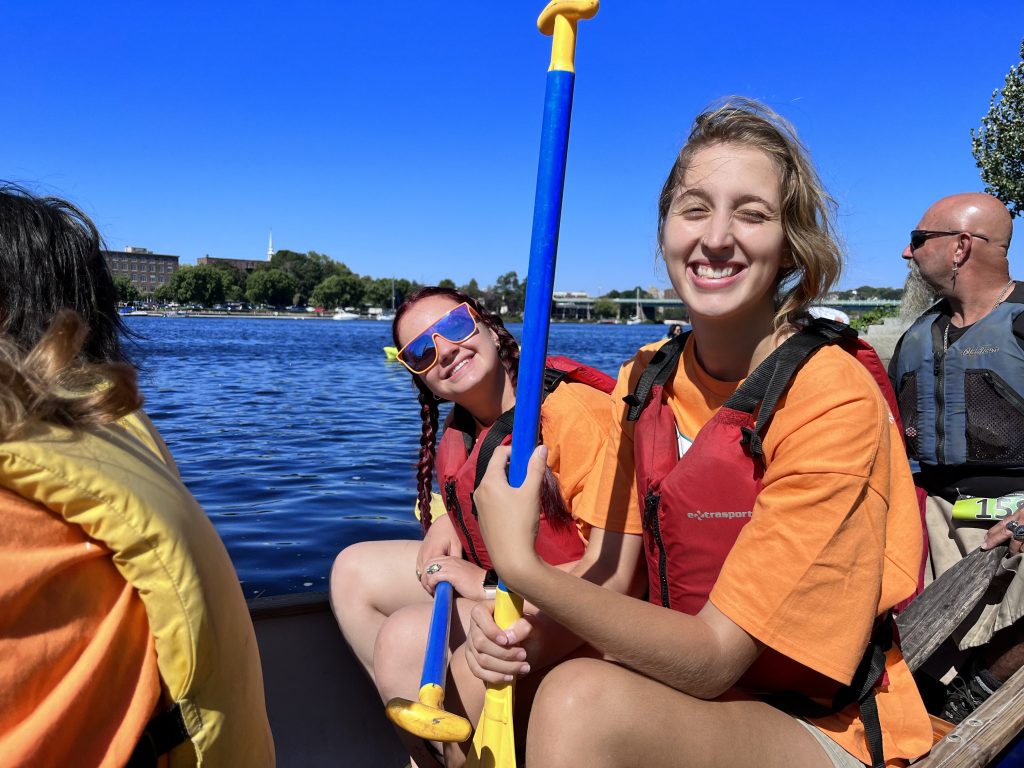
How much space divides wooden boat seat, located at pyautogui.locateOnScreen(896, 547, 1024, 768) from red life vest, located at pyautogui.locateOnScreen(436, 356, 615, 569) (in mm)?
966

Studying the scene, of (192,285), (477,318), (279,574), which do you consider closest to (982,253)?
(477,318)

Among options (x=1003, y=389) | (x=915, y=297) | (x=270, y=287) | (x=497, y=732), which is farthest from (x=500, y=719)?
(x=270, y=287)

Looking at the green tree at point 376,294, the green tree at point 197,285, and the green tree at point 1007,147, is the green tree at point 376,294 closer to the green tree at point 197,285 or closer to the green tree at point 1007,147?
the green tree at point 197,285

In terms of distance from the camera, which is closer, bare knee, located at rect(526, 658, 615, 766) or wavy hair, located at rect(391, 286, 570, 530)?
bare knee, located at rect(526, 658, 615, 766)

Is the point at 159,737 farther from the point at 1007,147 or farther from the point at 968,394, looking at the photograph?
the point at 1007,147

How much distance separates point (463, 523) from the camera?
95.4 inches

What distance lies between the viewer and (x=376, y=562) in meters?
2.52

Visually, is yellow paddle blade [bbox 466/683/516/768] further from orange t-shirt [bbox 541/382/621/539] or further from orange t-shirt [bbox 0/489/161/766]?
orange t-shirt [bbox 0/489/161/766]

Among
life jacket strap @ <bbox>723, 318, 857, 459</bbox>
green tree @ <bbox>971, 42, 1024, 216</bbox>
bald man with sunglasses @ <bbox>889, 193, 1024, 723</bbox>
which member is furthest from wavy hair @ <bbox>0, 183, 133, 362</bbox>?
green tree @ <bbox>971, 42, 1024, 216</bbox>

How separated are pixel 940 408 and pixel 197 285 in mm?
107266

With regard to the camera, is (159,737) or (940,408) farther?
(940,408)

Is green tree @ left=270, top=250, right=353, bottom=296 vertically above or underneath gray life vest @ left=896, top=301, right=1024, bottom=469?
above

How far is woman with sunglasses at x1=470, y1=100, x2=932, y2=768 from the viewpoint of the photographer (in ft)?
4.70

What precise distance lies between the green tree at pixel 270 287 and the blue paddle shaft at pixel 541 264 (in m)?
119
